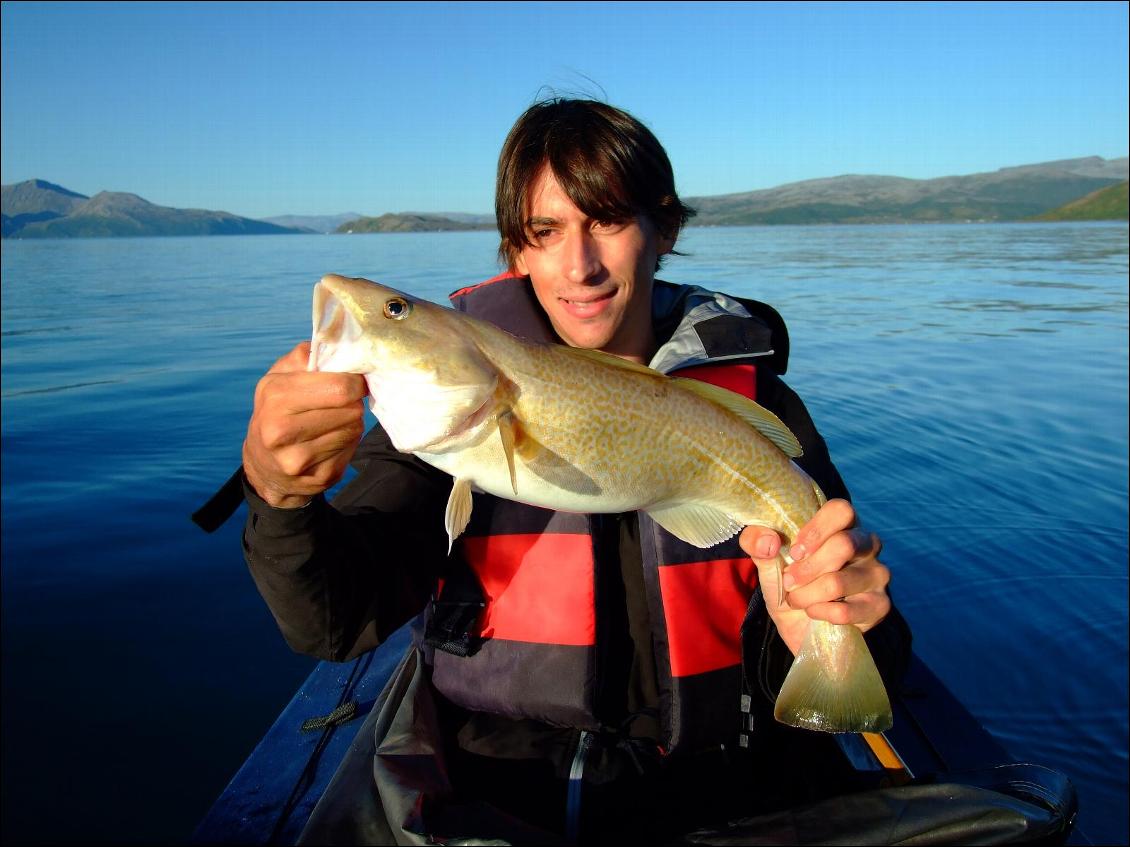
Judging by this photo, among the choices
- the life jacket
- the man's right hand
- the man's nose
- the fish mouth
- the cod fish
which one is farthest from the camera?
the man's nose

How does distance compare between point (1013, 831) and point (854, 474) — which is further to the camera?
point (854, 474)

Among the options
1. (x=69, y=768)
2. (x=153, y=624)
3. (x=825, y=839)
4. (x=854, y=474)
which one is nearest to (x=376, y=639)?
(x=825, y=839)

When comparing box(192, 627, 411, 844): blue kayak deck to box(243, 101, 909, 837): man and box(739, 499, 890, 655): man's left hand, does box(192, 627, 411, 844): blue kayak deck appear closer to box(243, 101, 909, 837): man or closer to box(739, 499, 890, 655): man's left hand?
box(243, 101, 909, 837): man

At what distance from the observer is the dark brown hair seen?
3.44 m

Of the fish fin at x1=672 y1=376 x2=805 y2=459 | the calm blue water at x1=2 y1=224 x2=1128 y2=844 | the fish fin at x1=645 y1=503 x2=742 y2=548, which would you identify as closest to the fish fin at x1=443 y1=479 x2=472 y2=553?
the fish fin at x1=645 y1=503 x2=742 y2=548

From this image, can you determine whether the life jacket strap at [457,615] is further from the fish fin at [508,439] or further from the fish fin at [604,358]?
the fish fin at [604,358]

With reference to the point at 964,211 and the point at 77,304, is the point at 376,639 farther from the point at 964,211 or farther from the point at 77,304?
the point at 964,211

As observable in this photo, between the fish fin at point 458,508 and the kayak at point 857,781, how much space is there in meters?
1.23

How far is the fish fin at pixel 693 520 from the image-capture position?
115 inches

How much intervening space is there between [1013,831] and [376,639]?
2.44 metres

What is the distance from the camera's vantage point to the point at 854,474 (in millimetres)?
10312

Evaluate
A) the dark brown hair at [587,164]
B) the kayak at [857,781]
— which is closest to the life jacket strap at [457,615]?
the kayak at [857,781]

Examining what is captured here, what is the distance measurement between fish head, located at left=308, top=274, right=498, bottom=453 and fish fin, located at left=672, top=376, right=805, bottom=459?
89cm

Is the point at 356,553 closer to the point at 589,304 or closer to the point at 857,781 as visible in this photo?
the point at 589,304
